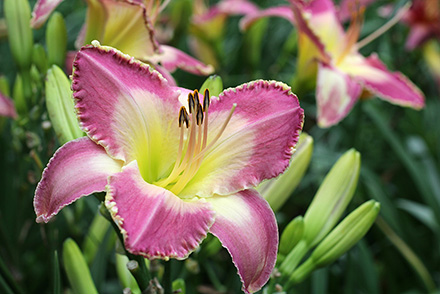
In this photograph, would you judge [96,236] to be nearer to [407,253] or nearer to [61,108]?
[61,108]

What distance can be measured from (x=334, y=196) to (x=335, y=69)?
1.05 feet

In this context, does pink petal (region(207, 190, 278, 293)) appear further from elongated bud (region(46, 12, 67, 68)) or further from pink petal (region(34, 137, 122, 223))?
elongated bud (region(46, 12, 67, 68))

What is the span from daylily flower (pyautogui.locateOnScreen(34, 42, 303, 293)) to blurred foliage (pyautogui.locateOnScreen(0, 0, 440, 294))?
14cm

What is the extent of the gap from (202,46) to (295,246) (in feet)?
2.50

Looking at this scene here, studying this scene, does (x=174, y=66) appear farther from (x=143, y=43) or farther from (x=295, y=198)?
(x=295, y=198)

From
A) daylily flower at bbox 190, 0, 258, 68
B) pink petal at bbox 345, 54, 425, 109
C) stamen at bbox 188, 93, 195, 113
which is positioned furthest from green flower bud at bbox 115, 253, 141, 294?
daylily flower at bbox 190, 0, 258, 68

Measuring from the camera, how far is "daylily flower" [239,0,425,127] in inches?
35.2

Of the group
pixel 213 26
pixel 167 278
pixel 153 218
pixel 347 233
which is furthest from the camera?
pixel 213 26

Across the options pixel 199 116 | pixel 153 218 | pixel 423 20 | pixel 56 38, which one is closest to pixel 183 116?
pixel 199 116

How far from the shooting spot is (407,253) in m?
1.08

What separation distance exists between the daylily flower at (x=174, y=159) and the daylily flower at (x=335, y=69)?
328 millimetres

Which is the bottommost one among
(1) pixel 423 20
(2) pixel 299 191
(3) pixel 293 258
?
(2) pixel 299 191

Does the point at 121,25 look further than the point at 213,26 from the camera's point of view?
No

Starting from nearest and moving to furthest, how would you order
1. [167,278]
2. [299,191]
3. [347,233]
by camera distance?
[167,278] → [347,233] → [299,191]
